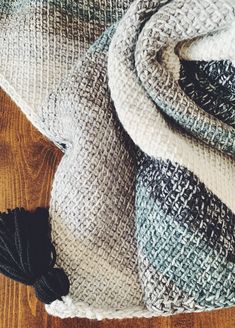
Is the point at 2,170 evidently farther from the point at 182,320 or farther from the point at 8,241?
the point at 182,320

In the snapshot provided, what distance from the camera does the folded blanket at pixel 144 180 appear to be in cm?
47

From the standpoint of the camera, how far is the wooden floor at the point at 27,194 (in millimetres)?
549

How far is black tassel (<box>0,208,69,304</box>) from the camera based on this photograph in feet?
1.56

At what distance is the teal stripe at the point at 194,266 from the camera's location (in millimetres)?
471

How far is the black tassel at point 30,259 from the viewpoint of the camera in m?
0.48

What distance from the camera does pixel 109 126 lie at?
0.51 m

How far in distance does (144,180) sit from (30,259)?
0.39 feet

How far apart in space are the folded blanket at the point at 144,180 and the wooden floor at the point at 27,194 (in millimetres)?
55

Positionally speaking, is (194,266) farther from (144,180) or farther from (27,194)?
(27,194)

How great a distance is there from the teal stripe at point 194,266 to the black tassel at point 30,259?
88 millimetres

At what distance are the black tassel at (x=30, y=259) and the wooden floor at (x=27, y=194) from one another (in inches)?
2.8

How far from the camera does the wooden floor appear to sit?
549 millimetres

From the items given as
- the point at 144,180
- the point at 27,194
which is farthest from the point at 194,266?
the point at 27,194

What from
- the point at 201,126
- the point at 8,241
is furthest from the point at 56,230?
the point at 201,126
